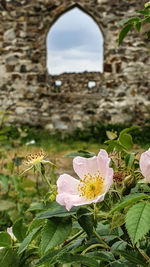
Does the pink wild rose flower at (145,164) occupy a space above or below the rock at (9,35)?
below

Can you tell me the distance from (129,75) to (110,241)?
6.78 m

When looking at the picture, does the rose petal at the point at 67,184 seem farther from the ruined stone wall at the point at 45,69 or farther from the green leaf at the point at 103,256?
the ruined stone wall at the point at 45,69

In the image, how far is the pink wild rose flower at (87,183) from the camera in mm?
614

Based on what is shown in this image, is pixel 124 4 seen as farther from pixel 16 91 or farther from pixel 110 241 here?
pixel 110 241

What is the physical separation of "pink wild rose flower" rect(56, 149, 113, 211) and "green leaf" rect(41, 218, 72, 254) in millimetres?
40

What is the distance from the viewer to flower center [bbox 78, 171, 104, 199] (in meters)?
0.66

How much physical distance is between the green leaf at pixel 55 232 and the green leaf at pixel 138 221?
115mm

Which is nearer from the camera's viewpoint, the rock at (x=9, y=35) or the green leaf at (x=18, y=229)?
the green leaf at (x=18, y=229)

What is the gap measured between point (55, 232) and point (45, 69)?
712cm

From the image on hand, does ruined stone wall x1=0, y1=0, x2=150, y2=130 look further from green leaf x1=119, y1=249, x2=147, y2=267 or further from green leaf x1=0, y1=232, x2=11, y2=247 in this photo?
green leaf x1=119, y1=249, x2=147, y2=267

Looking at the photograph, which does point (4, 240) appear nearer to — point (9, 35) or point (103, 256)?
point (103, 256)

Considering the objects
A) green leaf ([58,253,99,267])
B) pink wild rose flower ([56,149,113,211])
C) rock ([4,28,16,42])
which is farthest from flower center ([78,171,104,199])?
rock ([4,28,16,42])

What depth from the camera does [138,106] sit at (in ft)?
24.1

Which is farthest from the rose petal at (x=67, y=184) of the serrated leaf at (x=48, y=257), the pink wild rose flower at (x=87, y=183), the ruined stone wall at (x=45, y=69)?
the ruined stone wall at (x=45, y=69)
